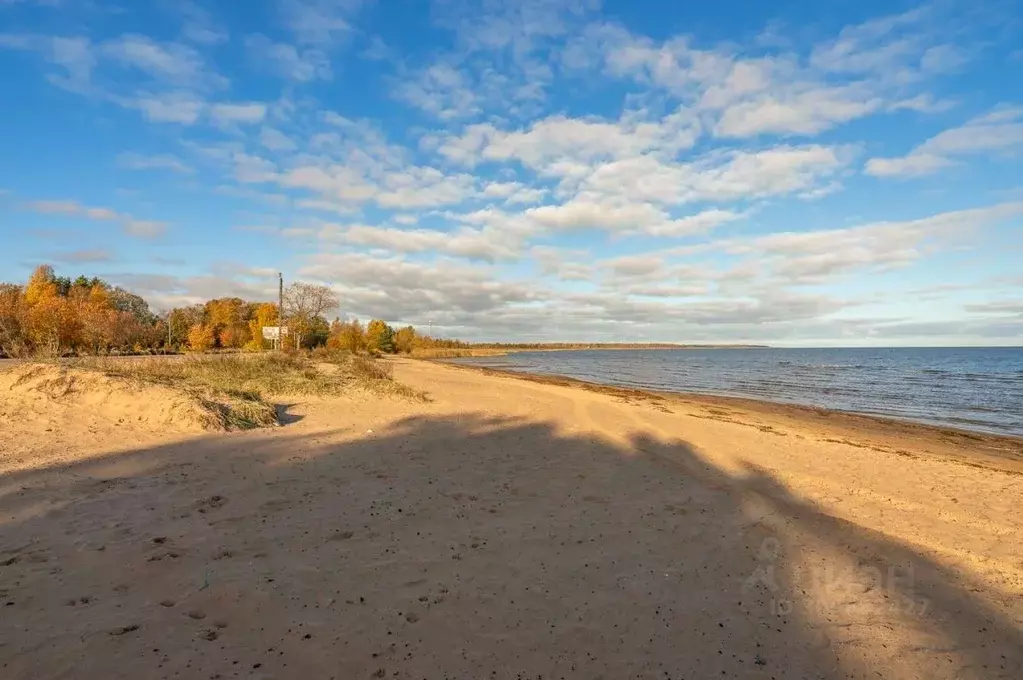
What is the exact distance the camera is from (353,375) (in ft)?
72.0

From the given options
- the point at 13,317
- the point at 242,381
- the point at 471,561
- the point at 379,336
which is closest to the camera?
the point at 471,561

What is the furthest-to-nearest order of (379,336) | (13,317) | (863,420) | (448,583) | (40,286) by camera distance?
(379,336) → (40,286) → (13,317) → (863,420) → (448,583)

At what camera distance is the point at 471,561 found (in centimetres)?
527

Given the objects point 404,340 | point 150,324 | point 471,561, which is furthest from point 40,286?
point 471,561

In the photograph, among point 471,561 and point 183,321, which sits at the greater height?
point 183,321

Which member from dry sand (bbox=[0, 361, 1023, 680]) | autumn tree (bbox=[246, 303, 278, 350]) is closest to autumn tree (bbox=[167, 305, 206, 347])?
autumn tree (bbox=[246, 303, 278, 350])

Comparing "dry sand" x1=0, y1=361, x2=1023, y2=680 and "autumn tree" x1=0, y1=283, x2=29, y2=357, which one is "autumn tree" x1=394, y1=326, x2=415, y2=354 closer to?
"autumn tree" x1=0, y1=283, x2=29, y2=357

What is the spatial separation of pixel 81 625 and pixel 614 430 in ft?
39.1

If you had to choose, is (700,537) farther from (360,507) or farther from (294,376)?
(294,376)

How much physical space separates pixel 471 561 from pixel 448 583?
21.4 inches

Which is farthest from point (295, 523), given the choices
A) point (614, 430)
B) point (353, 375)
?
point (353, 375)

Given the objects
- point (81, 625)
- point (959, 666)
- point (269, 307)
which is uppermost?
point (269, 307)

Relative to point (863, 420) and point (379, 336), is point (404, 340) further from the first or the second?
point (863, 420)

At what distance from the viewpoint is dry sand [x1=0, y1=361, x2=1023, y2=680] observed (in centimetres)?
372
